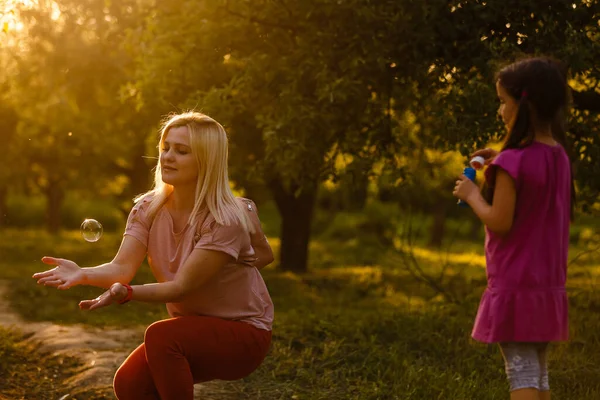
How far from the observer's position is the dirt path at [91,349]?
20.9 feet

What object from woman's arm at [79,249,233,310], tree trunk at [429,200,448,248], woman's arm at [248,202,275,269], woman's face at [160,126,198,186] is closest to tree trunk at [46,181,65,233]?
tree trunk at [429,200,448,248]

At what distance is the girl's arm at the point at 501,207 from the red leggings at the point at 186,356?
1.22m

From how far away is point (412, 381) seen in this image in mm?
6516

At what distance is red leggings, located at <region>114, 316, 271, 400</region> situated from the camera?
3.95 metres

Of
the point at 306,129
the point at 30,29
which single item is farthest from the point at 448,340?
the point at 30,29

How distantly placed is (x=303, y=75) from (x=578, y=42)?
2595 mm

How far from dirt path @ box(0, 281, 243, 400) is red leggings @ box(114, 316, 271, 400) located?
6.53ft

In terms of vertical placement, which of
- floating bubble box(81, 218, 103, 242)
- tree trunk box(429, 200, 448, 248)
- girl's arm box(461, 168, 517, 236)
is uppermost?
girl's arm box(461, 168, 517, 236)

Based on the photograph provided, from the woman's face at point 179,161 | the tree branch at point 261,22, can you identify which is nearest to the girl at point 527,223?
the woman's face at point 179,161

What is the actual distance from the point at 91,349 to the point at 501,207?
15.7 feet

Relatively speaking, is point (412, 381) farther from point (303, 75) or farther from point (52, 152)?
point (52, 152)

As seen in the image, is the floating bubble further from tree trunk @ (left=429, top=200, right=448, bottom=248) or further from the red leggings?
tree trunk @ (left=429, top=200, right=448, bottom=248)

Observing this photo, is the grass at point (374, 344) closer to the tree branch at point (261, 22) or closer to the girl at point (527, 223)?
the girl at point (527, 223)

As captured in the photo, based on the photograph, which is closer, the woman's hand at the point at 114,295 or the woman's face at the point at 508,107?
the woman's hand at the point at 114,295
